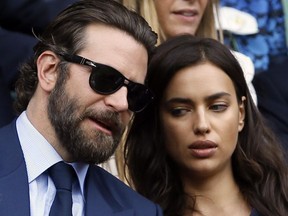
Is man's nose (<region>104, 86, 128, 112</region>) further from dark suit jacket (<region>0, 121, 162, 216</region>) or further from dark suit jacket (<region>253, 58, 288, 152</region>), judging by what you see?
dark suit jacket (<region>253, 58, 288, 152</region>)

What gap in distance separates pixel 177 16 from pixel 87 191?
1.53 meters

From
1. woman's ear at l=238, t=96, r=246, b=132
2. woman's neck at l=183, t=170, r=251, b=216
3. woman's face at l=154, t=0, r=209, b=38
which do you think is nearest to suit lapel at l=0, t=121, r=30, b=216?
woman's neck at l=183, t=170, r=251, b=216

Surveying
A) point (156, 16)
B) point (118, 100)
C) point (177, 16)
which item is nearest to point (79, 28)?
point (118, 100)

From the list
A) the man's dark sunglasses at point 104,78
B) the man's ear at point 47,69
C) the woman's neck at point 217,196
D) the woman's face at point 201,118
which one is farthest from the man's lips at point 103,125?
the woman's neck at point 217,196

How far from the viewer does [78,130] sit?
3.02m

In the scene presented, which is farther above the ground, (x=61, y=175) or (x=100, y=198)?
(x=61, y=175)

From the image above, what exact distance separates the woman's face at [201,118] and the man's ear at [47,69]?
587 mm

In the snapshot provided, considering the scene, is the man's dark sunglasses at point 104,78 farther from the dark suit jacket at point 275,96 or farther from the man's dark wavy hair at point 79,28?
the dark suit jacket at point 275,96

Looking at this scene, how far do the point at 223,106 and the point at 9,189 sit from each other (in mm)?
989

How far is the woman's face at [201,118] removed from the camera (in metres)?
3.46

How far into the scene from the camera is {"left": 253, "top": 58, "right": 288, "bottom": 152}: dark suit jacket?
4254 mm

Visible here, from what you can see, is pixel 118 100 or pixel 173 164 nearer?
pixel 118 100

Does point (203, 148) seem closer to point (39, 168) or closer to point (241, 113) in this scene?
point (241, 113)

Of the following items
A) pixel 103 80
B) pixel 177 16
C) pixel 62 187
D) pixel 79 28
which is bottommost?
pixel 177 16
